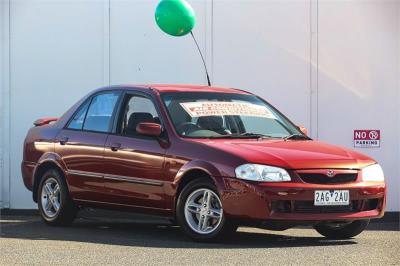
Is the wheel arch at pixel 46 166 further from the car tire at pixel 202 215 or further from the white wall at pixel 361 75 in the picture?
the white wall at pixel 361 75

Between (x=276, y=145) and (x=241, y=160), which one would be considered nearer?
(x=241, y=160)

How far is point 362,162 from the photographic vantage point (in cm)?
851

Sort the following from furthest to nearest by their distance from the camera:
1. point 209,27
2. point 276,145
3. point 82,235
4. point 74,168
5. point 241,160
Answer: point 209,27, point 74,168, point 82,235, point 276,145, point 241,160

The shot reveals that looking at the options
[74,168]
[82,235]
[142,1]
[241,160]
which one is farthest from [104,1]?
[241,160]

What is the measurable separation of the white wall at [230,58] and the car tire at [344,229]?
12.4 ft

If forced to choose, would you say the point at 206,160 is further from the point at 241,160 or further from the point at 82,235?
the point at 82,235

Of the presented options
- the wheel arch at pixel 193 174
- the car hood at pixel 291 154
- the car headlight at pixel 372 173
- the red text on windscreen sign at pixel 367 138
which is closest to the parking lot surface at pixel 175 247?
the wheel arch at pixel 193 174

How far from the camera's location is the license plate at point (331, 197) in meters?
8.07

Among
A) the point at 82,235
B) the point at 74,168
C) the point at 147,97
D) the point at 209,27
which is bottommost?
the point at 82,235

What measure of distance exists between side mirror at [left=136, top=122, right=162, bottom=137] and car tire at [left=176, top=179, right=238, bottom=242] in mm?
664

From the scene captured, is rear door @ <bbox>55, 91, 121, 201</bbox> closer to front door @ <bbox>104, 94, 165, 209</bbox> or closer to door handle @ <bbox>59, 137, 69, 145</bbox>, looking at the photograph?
door handle @ <bbox>59, 137, 69, 145</bbox>

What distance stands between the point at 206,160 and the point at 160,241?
0.98m

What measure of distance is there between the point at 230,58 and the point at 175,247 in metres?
5.32

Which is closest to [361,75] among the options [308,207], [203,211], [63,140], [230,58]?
[230,58]
